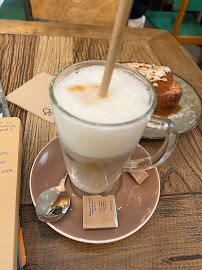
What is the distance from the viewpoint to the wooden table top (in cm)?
47

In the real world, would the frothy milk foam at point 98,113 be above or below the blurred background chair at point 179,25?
above

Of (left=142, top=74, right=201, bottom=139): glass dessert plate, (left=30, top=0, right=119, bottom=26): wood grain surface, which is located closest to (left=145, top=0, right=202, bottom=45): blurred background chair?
(left=30, top=0, right=119, bottom=26): wood grain surface

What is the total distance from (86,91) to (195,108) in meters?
0.51

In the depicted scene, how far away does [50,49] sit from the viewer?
1.02 meters

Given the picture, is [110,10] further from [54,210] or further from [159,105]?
[54,210]

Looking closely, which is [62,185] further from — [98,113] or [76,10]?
[76,10]

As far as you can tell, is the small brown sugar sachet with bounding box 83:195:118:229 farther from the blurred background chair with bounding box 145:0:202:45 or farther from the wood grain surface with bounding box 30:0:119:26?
the blurred background chair with bounding box 145:0:202:45

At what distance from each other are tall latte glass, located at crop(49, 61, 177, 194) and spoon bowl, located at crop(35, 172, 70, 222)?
0.05m

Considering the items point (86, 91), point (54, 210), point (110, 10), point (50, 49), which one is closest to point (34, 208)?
point (54, 210)

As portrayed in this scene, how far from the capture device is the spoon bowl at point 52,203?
494 millimetres

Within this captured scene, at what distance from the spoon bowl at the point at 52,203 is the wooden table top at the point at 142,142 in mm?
28

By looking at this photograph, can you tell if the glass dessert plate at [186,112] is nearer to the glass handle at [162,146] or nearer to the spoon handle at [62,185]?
the glass handle at [162,146]

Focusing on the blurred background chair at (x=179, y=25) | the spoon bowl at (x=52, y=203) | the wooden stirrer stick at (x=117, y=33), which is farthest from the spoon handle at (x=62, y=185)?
the blurred background chair at (x=179, y=25)

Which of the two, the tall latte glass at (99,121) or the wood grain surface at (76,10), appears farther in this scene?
the wood grain surface at (76,10)
